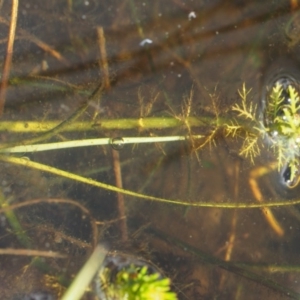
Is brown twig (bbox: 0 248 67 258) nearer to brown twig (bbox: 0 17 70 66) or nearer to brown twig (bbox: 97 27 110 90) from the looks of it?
brown twig (bbox: 97 27 110 90)

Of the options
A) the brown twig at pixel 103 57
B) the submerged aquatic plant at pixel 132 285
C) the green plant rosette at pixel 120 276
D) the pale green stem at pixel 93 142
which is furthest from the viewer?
the brown twig at pixel 103 57

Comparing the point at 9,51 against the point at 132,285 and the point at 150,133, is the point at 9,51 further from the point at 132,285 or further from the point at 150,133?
the point at 132,285

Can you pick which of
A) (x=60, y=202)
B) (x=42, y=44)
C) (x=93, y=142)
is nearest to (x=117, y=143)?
(x=93, y=142)

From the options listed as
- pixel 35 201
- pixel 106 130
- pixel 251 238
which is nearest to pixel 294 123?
pixel 251 238

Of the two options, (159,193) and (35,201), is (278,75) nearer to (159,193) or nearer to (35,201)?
(159,193)

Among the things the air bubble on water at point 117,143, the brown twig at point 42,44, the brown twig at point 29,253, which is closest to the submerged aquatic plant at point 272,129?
the air bubble on water at point 117,143

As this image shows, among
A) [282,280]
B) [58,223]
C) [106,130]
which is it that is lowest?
[58,223]

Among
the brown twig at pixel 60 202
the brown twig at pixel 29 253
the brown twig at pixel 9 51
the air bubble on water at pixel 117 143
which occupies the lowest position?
the brown twig at pixel 29 253

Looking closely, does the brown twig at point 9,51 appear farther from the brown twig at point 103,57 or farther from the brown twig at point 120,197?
the brown twig at point 120,197
